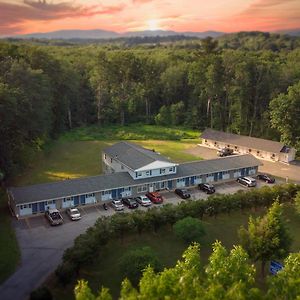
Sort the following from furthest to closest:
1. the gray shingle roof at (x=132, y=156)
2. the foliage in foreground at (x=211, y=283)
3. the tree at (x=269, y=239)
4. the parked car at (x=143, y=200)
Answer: the gray shingle roof at (x=132, y=156) → the parked car at (x=143, y=200) → the tree at (x=269, y=239) → the foliage in foreground at (x=211, y=283)

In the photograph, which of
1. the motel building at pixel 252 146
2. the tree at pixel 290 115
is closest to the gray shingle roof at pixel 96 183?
the motel building at pixel 252 146

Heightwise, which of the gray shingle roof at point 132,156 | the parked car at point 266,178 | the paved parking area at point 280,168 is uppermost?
the gray shingle roof at point 132,156

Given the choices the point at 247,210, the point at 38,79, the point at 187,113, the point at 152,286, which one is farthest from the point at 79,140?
the point at 152,286

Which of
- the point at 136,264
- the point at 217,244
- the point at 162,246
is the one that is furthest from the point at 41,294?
the point at 217,244

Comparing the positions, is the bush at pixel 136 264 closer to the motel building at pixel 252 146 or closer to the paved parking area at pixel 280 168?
the paved parking area at pixel 280 168

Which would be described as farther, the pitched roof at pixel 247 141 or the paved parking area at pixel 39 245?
the pitched roof at pixel 247 141

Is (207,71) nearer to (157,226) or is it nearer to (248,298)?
(157,226)

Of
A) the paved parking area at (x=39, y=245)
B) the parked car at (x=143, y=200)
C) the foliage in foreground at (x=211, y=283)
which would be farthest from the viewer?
the parked car at (x=143, y=200)
